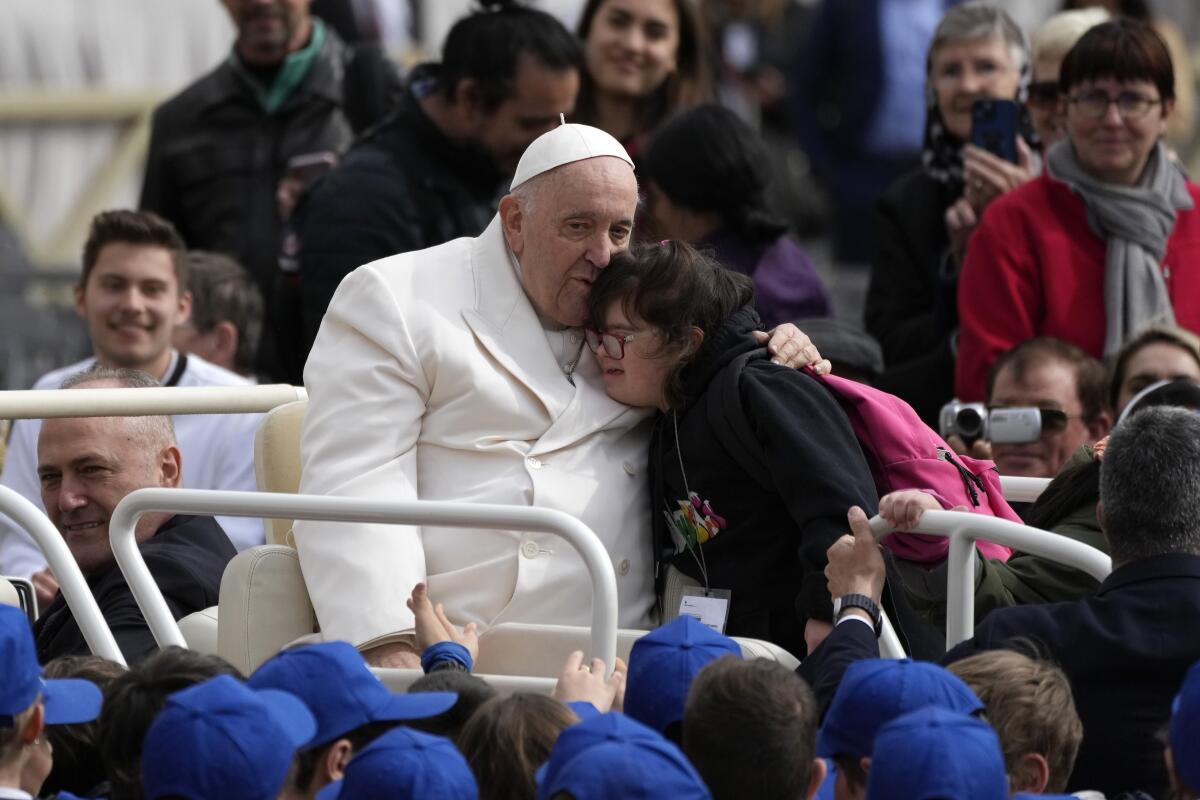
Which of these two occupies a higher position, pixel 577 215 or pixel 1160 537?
pixel 577 215

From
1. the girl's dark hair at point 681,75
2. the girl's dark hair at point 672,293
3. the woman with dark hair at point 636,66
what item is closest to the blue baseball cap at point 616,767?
the girl's dark hair at point 672,293

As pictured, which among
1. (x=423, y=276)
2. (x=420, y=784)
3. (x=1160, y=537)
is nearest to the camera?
(x=420, y=784)

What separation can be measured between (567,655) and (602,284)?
2.94 feet

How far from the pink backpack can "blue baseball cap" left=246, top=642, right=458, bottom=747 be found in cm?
126

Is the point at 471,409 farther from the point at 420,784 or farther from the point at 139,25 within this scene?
the point at 139,25

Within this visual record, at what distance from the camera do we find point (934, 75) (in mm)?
7633

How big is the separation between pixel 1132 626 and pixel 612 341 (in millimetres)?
1501

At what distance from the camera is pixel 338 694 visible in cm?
389

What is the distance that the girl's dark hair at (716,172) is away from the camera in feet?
23.1

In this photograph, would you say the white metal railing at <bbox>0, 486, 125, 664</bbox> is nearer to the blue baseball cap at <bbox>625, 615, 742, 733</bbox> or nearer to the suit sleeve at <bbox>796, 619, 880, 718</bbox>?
the blue baseball cap at <bbox>625, 615, 742, 733</bbox>

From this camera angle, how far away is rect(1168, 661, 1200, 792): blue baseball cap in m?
3.69

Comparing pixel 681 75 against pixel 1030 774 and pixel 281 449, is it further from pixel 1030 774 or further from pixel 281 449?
pixel 1030 774

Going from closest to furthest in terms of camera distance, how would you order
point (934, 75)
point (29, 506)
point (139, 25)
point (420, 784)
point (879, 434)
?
point (420, 784)
point (29, 506)
point (879, 434)
point (934, 75)
point (139, 25)

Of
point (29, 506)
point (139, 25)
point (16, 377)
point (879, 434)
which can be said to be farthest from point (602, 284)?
point (139, 25)
